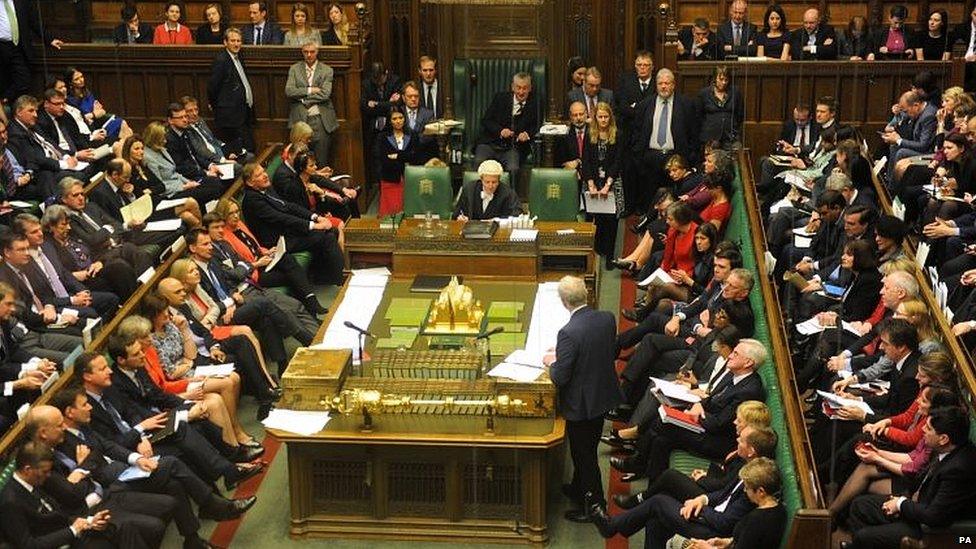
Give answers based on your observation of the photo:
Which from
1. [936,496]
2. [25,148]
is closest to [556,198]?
[25,148]

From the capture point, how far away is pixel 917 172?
9672mm

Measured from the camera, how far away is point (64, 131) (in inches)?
424

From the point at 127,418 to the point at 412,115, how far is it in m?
5.29

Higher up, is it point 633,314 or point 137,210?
point 137,210

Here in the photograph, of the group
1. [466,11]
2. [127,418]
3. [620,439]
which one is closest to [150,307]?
[127,418]

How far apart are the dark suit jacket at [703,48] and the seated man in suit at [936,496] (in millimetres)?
6920

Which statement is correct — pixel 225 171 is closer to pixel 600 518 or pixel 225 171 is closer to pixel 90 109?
pixel 90 109

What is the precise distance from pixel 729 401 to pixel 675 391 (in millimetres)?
420

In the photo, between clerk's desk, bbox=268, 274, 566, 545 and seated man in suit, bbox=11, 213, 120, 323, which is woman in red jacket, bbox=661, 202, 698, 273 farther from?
seated man in suit, bbox=11, 213, 120, 323

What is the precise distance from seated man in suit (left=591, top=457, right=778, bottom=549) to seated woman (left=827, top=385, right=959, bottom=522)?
0.55 m

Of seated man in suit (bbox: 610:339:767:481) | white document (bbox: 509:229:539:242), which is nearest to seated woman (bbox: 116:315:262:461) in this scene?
white document (bbox: 509:229:539:242)

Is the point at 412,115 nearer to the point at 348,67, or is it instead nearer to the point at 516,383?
the point at 348,67

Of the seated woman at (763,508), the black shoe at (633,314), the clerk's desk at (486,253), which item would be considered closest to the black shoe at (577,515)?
the seated woman at (763,508)

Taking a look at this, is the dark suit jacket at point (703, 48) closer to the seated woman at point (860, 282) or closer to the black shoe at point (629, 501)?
the seated woman at point (860, 282)
